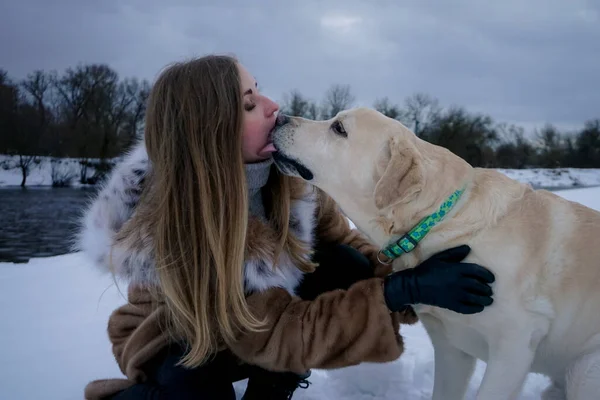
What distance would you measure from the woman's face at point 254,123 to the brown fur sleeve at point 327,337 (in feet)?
2.44

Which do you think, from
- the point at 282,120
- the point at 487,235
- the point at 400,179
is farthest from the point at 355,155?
the point at 487,235

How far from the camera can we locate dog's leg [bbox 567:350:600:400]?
1759 mm

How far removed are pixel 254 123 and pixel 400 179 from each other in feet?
2.46

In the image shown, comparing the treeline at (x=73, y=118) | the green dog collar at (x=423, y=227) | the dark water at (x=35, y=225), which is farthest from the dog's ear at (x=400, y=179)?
the treeline at (x=73, y=118)

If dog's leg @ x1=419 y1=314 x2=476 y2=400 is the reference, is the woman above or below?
above

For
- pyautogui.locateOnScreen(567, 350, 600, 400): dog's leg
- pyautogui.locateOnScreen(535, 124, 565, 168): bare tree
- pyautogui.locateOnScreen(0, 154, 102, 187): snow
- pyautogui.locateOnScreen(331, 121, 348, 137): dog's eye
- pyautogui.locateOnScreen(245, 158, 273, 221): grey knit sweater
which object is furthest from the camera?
pyautogui.locateOnScreen(535, 124, 565, 168): bare tree

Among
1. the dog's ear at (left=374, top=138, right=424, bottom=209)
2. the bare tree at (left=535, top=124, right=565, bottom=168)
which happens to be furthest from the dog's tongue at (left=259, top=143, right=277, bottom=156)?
the bare tree at (left=535, top=124, right=565, bottom=168)

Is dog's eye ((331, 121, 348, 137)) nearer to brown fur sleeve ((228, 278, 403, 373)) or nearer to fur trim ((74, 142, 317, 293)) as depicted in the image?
fur trim ((74, 142, 317, 293))

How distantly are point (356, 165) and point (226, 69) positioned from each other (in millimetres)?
749

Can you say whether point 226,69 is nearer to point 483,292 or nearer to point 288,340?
point 288,340

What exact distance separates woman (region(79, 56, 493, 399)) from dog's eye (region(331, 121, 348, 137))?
1.06 feet

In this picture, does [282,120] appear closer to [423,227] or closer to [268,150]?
[268,150]

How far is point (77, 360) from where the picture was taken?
3.07 m

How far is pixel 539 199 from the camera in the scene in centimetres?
207
